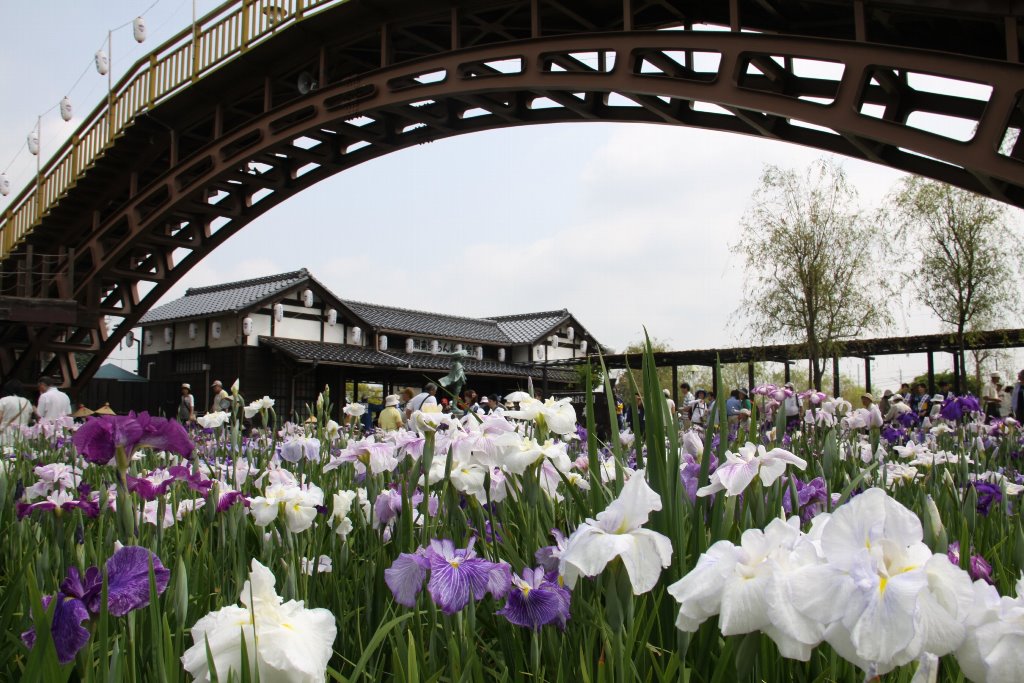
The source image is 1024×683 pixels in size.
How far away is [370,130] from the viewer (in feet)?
50.5

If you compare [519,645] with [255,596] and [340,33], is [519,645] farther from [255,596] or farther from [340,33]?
[340,33]

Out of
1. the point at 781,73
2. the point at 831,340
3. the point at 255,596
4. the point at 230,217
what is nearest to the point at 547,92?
the point at 781,73

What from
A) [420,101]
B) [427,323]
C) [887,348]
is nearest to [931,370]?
[887,348]

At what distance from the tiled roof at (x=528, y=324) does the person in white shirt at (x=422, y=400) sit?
31313 millimetres

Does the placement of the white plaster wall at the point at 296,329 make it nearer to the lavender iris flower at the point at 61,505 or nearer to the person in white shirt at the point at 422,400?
the person in white shirt at the point at 422,400

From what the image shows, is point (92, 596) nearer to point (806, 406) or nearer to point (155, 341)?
point (806, 406)

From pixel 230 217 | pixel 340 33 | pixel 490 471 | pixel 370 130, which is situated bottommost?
pixel 490 471

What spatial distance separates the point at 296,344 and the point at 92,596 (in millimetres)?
24505

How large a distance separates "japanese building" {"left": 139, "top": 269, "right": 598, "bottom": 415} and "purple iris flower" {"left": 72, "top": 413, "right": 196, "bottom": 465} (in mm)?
19376

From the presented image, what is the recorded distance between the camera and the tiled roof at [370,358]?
78.1ft

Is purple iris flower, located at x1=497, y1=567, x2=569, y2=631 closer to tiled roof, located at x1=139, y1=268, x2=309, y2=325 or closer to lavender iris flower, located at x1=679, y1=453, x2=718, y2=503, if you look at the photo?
lavender iris flower, located at x1=679, y1=453, x2=718, y2=503

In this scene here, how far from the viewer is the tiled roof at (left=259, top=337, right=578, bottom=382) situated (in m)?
23.8

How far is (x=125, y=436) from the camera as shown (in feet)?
4.47

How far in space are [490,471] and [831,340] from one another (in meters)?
22.9
